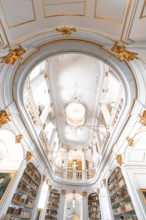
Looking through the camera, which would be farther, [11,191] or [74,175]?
[74,175]

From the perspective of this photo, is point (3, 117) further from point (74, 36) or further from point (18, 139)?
point (74, 36)

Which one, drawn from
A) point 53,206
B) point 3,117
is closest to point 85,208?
point 53,206

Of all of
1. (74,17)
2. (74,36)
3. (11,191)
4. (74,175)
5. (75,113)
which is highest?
(75,113)

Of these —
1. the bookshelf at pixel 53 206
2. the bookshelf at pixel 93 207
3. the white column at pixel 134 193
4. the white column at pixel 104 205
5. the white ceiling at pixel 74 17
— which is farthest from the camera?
the bookshelf at pixel 93 207

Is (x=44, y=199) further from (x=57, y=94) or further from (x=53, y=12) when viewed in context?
(x=53, y=12)

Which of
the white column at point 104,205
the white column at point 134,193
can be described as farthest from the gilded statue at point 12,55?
the white column at point 104,205

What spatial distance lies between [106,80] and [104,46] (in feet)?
17.3

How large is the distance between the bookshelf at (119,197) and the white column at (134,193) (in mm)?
567

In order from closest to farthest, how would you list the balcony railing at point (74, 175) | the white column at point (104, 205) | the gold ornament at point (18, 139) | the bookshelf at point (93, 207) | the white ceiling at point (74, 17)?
the white ceiling at point (74, 17), the gold ornament at point (18, 139), the white column at point (104, 205), the bookshelf at point (93, 207), the balcony railing at point (74, 175)

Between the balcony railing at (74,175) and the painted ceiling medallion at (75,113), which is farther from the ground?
the painted ceiling medallion at (75,113)

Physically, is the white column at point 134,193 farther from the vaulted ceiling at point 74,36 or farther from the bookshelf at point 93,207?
the bookshelf at point 93,207

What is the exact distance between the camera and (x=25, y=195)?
6.37 meters

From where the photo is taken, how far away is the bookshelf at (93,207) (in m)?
9.27

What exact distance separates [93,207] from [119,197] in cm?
466
